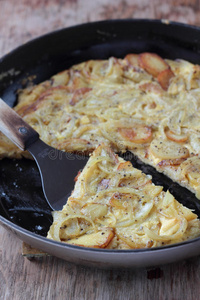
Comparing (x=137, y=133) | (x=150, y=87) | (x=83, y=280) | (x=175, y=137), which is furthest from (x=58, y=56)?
(x=83, y=280)

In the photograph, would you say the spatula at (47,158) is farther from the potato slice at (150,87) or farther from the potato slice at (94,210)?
the potato slice at (150,87)

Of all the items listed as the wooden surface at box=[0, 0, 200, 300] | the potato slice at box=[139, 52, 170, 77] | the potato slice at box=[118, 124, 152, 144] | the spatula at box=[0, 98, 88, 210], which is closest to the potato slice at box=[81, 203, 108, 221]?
the spatula at box=[0, 98, 88, 210]

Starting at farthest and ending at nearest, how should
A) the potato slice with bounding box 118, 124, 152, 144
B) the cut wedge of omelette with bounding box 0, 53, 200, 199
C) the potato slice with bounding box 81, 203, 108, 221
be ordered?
the potato slice with bounding box 118, 124, 152, 144, the cut wedge of omelette with bounding box 0, 53, 200, 199, the potato slice with bounding box 81, 203, 108, 221

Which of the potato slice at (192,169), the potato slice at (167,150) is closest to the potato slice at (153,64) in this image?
the potato slice at (167,150)

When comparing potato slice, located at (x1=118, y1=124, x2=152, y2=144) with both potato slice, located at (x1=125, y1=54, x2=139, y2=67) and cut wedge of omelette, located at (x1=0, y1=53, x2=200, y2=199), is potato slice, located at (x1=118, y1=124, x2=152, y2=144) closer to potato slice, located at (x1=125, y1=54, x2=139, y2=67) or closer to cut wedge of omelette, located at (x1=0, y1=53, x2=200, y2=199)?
cut wedge of omelette, located at (x1=0, y1=53, x2=200, y2=199)

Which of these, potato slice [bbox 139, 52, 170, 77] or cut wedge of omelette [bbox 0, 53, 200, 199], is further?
potato slice [bbox 139, 52, 170, 77]

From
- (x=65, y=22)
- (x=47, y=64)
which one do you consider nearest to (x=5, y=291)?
(x=47, y=64)
